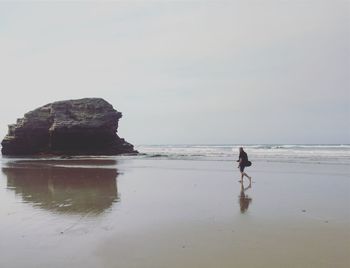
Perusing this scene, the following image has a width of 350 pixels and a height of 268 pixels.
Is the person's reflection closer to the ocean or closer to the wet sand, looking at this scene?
the wet sand

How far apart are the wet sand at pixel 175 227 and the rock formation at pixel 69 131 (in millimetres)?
36346

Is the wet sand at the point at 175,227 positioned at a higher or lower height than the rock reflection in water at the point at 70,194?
lower

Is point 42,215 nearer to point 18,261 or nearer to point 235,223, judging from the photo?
point 18,261

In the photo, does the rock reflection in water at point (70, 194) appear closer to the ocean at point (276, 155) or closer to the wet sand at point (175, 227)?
the wet sand at point (175, 227)

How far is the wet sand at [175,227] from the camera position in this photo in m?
6.05

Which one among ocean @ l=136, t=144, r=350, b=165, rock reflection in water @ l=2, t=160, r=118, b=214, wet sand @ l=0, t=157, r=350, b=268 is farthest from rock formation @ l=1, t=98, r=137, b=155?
wet sand @ l=0, t=157, r=350, b=268

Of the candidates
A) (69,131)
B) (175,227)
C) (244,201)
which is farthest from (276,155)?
(175,227)

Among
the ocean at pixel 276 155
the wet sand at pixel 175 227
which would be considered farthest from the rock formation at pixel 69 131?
the wet sand at pixel 175 227

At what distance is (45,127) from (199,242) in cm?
4974

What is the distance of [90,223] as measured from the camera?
8.52 meters

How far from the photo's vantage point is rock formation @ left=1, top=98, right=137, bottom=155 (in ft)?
164

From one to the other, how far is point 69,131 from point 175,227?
4392 centimetres

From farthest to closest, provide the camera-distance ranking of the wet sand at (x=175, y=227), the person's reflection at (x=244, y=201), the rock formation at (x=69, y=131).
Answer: the rock formation at (x=69, y=131)
the person's reflection at (x=244, y=201)
the wet sand at (x=175, y=227)

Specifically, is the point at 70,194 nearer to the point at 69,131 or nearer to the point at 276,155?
the point at 276,155
